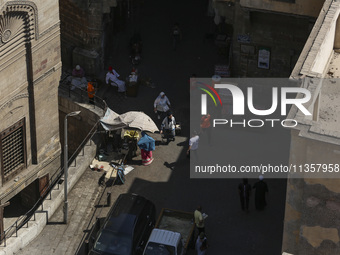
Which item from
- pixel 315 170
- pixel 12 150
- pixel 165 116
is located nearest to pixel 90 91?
pixel 165 116

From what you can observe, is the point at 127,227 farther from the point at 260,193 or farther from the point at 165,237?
the point at 260,193

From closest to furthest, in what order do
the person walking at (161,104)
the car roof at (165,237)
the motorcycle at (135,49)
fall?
the car roof at (165,237), the person walking at (161,104), the motorcycle at (135,49)

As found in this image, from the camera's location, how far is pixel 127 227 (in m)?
41.7

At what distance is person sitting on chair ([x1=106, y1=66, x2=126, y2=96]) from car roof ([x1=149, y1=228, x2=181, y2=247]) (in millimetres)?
13903

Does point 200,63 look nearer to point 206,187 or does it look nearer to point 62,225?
point 206,187

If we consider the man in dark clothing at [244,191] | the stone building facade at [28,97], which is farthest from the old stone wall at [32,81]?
the man in dark clothing at [244,191]

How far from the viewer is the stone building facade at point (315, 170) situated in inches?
1256

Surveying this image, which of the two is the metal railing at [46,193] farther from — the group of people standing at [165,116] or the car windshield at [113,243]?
the car windshield at [113,243]

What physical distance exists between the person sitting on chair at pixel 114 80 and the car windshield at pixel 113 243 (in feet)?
45.3

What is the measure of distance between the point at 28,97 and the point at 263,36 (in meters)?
13.3

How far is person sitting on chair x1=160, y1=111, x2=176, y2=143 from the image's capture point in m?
48.9

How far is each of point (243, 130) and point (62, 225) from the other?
11.4 meters

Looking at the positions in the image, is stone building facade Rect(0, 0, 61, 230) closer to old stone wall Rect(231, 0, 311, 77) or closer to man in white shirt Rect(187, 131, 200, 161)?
man in white shirt Rect(187, 131, 200, 161)

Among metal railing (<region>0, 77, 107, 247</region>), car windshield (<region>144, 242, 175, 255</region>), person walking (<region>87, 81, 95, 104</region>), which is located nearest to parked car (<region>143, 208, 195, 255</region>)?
car windshield (<region>144, 242, 175, 255</region>)
